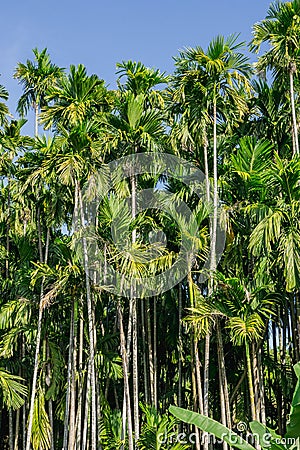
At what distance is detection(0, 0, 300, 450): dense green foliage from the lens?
11.8 m

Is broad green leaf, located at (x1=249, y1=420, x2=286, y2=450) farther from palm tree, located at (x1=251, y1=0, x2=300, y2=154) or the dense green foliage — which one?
palm tree, located at (x1=251, y1=0, x2=300, y2=154)

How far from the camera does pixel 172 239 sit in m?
14.1

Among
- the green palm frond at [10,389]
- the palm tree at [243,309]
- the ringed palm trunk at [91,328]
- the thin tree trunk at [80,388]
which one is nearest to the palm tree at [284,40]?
the palm tree at [243,309]

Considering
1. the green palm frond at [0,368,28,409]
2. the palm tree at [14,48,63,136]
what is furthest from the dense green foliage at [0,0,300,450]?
the palm tree at [14,48,63,136]

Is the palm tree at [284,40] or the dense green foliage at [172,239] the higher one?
the palm tree at [284,40]

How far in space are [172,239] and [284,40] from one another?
4594 mm

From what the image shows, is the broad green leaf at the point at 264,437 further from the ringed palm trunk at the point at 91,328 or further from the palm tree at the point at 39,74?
the palm tree at the point at 39,74

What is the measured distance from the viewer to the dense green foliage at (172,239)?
1182 cm

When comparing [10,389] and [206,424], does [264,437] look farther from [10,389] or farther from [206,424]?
[10,389]

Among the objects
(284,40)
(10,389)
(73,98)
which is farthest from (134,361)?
(284,40)

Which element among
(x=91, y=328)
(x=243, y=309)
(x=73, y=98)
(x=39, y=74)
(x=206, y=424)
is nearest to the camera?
(x=206, y=424)

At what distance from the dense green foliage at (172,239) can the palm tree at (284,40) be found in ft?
0.10

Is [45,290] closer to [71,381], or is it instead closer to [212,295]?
[71,381]

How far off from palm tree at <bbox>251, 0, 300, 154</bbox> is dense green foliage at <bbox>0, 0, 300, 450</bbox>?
0.03m
